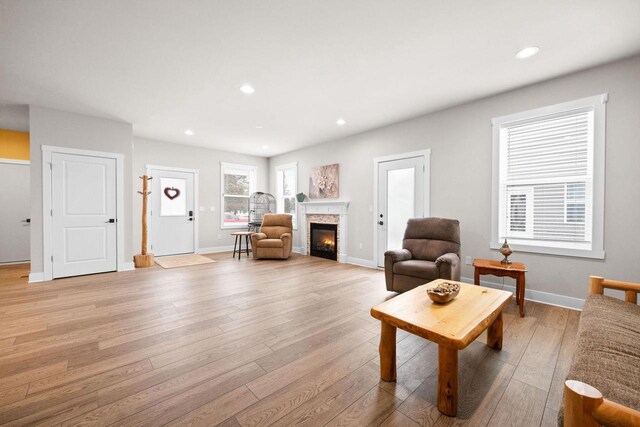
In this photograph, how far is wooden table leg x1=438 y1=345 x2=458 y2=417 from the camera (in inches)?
56.4

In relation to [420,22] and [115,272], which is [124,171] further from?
[420,22]

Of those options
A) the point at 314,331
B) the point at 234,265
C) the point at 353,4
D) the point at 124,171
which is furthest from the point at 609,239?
the point at 124,171

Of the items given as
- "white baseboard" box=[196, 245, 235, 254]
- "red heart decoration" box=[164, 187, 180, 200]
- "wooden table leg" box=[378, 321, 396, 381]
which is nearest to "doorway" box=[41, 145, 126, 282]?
"red heart decoration" box=[164, 187, 180, 200]

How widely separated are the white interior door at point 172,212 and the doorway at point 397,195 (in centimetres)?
457

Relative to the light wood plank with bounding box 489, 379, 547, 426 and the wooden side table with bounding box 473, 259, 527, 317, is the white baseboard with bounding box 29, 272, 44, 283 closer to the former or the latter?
the light wood plank with bounding box 489, 379, 547, 426

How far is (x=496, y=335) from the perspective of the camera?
2.10 metres

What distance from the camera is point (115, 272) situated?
183 inches

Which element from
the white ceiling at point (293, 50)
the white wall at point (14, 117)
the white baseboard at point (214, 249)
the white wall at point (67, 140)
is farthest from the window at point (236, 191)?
the white wall at point (14, 117)

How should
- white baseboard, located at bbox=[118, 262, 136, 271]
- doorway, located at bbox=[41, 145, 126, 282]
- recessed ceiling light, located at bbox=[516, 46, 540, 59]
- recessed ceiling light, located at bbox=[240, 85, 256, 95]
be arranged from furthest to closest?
white baseboard, located at bbox=[118, 262, 136, 271], doorway, located at bbox=[41, 145, 126, 282], recessed ceiling light, located at bbox=[240, 85, 256, 95], recessed ceiling light, located at bbox=[516, 46, 540, 59]

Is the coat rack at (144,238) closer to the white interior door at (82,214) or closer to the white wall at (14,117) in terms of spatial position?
the white interior door at (82,214)

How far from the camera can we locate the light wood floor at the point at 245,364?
57.1 inches

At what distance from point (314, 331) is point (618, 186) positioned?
347 cm

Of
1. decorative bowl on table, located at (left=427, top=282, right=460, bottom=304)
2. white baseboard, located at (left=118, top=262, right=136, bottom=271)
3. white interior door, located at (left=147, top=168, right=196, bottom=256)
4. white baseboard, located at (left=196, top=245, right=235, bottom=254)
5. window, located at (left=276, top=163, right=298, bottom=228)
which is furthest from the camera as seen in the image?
window, located at (left=276, top=163, right=298, bottom=228)

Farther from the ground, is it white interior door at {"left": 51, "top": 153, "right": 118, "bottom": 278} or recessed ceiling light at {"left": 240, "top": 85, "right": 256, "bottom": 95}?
recessed ceiling light at {"left": 240, "top": 85, "right": 256, "bottom": 95}
